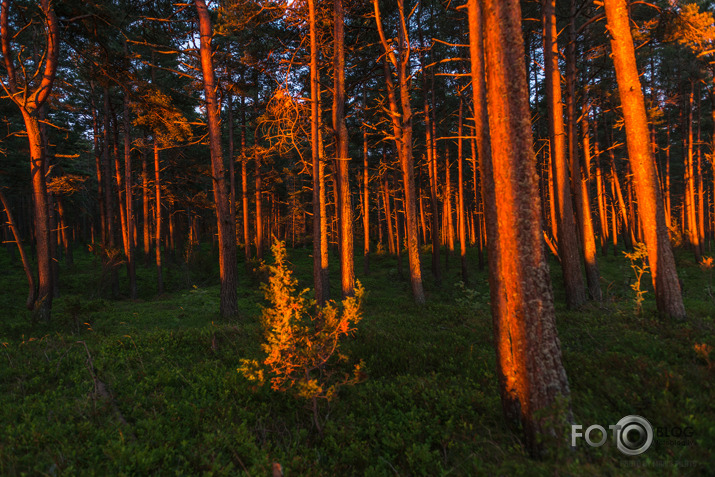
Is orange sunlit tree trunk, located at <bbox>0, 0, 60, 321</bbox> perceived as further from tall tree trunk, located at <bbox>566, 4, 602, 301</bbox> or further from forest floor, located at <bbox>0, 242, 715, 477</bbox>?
tall tree trunk, located at <bbox>566, 4, 602, 301</bbox>

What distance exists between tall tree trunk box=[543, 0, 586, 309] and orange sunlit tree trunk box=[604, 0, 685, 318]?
2507 mm

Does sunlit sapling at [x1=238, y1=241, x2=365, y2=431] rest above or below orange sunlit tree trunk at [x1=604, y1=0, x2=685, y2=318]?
below

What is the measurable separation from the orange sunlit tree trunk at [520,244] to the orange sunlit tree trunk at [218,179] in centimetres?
863

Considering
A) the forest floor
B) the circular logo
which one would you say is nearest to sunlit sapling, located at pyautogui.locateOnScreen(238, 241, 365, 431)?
the forest floor

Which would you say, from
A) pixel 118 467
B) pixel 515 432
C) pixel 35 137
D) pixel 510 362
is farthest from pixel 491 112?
pixel 35 137

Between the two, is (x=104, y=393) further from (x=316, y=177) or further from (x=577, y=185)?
(x=577, y=185)

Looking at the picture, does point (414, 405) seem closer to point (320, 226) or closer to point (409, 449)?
point (409, 449)

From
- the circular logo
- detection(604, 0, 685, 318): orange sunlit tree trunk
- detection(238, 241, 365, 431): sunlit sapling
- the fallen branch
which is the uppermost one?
detection(604, 0, 685, 318): orange sunlit tree trunk

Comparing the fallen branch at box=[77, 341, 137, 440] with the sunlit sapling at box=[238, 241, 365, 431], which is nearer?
the fallen branch at box=[77, 341, 137, 440]

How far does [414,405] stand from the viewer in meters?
4.83

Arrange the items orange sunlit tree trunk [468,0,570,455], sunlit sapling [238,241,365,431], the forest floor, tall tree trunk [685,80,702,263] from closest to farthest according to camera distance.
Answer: the forest floor, orange sunlit tree trunk [468,0,570,455], sunlit sapling [238,241,365,431], tall tree trunk [685,80,702,263]

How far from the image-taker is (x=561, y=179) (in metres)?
10.3

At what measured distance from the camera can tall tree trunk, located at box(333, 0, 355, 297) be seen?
32.1 ft

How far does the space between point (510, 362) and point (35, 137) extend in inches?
517
